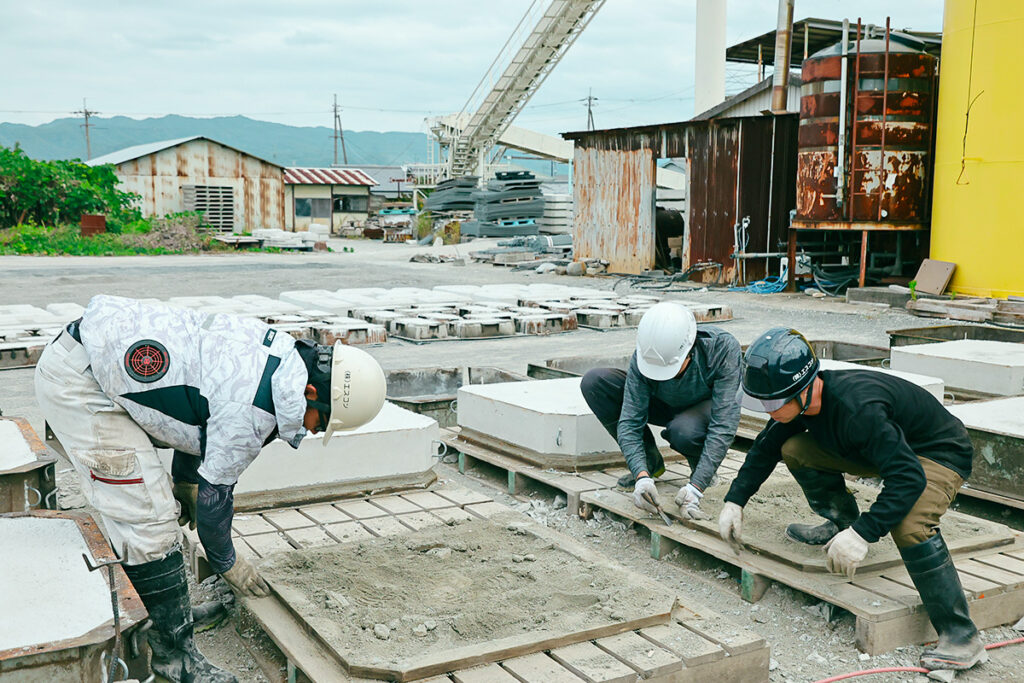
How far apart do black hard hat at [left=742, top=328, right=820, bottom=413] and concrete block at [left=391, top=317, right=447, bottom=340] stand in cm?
775

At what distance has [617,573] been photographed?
3.67 m

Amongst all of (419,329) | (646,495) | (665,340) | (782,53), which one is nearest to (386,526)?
(646,495)

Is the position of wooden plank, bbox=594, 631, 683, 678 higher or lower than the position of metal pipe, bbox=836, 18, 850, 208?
lower

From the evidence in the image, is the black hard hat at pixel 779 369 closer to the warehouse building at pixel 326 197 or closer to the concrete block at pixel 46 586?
the concrete block at pixel 46 586

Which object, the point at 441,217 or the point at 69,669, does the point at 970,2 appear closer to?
the point at 69,669

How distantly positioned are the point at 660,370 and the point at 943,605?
1682 mm

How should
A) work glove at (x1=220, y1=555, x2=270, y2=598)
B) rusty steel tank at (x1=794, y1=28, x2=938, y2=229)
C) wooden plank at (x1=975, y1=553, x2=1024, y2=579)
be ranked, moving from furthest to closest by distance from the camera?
rusty steel tank at (x1=794, y1=28, x2=938, y2=229)
wooden plank at (x1=975, y1=553, x2=1024, y2=579)
work glove at (x1=220, y1=555, x2=270, y2=598)

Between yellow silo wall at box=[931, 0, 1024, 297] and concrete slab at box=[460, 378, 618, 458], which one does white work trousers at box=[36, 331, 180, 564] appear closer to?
concrete slab at box=[460, 378, 618, 458]

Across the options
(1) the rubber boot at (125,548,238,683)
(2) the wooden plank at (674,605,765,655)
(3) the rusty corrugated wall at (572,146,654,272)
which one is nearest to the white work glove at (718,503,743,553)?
(2) the wooden plank at (674,605,765,655)

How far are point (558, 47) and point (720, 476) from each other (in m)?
26.7

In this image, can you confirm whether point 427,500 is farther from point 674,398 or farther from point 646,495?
point 674,398

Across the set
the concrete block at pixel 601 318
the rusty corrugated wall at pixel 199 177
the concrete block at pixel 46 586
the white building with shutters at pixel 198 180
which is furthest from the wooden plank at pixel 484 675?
the rusty corrugated wall at pixel 199 177

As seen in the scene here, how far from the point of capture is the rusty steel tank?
14.3 meters

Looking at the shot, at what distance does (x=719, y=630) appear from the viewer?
128 inches
